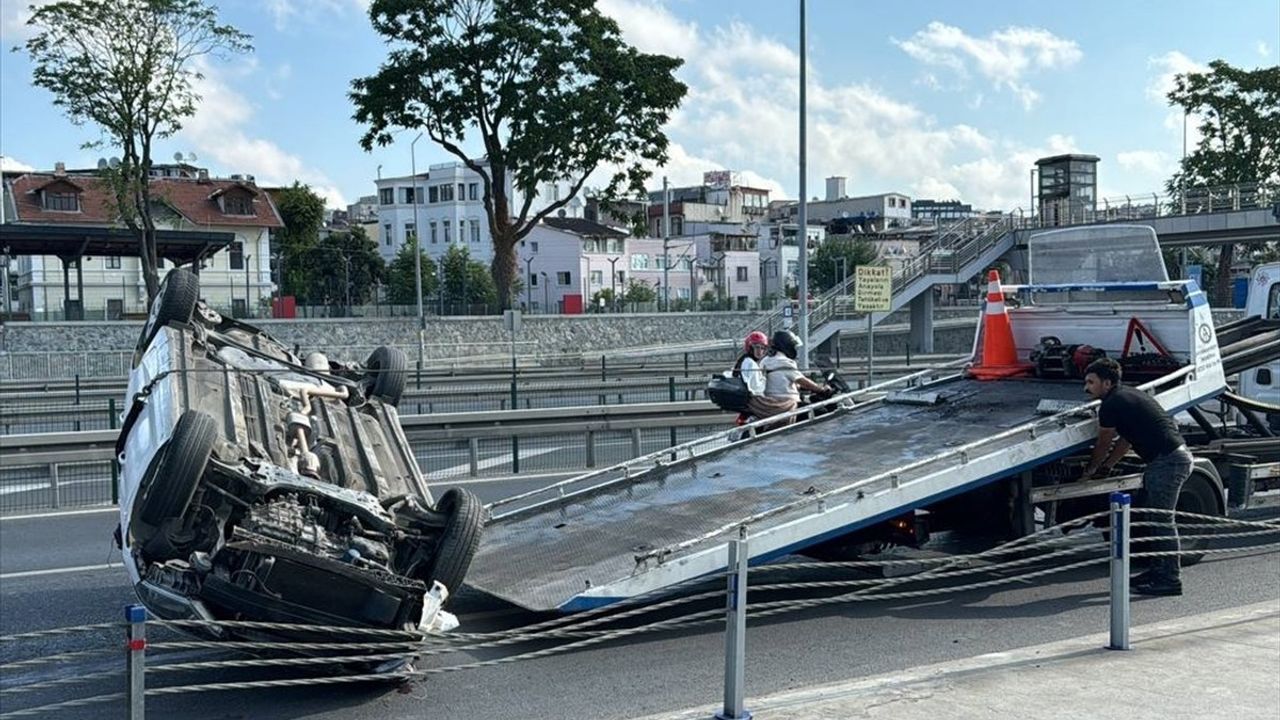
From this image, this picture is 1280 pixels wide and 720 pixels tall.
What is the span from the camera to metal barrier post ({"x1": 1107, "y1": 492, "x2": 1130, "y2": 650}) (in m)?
7.06

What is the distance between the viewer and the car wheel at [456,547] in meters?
6.73

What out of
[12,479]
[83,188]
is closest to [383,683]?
[12,479]

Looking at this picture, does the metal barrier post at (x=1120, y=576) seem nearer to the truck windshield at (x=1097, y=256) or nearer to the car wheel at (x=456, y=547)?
the car wheel at (x=456, y=547)

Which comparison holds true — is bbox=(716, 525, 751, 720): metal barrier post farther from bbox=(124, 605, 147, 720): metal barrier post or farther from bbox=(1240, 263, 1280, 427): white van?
bbox=(1240, 263, 1280, 427): white van

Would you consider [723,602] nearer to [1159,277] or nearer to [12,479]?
[1159,277]

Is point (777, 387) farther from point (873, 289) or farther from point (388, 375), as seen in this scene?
point (873, 289)

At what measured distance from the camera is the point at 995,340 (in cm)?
1155

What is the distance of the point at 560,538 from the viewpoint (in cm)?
861

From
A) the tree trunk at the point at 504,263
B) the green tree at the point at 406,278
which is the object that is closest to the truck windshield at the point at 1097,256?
the tree trunk at the point at 504,263

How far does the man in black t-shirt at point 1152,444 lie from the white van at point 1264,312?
468cm

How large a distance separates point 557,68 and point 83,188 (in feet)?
136

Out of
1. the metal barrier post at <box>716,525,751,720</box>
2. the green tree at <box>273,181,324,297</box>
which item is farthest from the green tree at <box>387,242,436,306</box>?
the metal barrier post at <box>716,525,751,720</box>

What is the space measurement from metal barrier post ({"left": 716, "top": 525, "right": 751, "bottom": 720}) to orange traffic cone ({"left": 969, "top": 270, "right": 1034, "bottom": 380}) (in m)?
6.34

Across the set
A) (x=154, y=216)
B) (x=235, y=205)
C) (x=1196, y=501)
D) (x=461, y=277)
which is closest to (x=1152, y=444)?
(x=1196, y=501)
